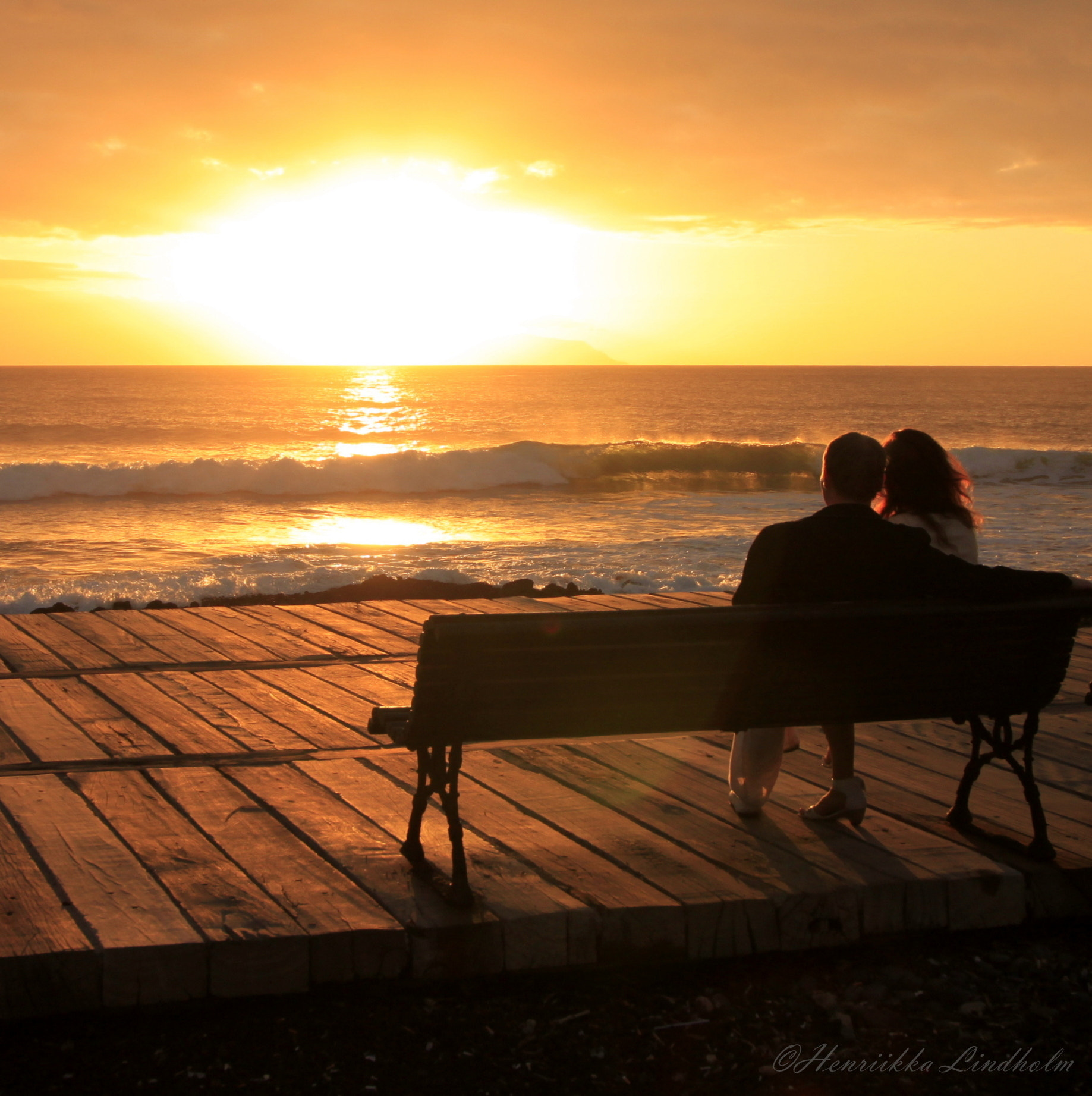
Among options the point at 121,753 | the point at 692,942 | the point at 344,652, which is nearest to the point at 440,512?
the point at 344,652

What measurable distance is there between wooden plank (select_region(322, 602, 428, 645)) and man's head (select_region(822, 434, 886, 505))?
10.9ft

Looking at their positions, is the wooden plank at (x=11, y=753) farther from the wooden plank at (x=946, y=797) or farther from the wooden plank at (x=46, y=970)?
the wooden plank at (x=946, y=797)

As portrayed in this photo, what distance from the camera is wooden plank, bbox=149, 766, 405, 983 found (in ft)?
8.68

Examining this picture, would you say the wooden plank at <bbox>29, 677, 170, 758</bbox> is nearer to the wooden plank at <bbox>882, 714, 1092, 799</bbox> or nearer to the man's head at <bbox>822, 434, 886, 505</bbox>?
the man's head at <bbox>822, 434, 886, 505</bbox>

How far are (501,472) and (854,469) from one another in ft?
79.8

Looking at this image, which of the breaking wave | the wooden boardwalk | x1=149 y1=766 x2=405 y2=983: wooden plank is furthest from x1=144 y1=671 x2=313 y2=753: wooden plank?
the breaking wave

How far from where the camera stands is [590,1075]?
2.40 metres

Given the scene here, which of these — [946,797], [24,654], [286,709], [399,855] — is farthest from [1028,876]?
[24,654]

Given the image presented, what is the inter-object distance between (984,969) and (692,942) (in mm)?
765

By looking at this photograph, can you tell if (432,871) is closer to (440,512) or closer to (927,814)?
(927,814)

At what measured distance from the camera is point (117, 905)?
2.75 m

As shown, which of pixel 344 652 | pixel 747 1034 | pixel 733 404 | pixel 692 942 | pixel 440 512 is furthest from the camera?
pixel 733 404

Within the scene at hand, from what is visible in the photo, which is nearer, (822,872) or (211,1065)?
(211,1065)

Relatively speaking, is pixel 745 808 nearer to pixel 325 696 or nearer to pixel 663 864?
pixel 663 864
